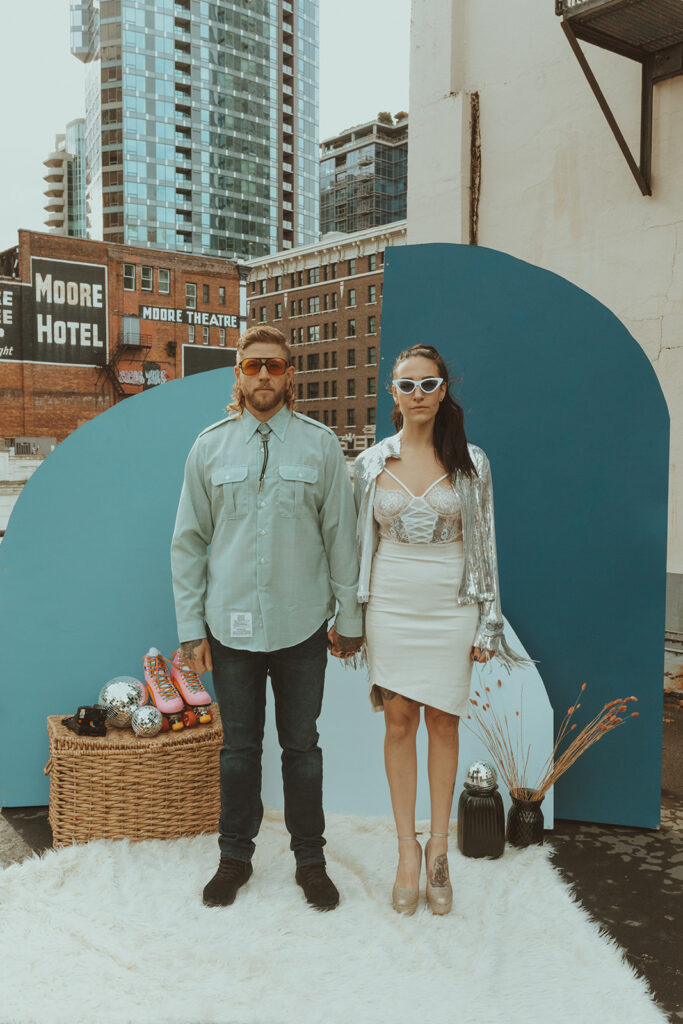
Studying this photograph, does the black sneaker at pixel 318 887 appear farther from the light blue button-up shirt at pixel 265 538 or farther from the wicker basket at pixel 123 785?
the light blue button-up shirt at pixel 265 538

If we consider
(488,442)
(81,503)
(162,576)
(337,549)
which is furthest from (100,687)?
(488,442)

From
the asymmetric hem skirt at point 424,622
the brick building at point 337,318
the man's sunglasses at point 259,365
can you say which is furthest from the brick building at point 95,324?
the asymmetric hem skirt at point 424,622

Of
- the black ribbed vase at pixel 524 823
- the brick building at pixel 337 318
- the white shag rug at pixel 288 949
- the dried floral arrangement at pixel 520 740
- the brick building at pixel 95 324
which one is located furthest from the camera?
the brick building at pixel 337 318

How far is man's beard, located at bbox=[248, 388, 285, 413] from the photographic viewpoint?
8.86 ft

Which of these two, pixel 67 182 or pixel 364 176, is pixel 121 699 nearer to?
pixel 364 176

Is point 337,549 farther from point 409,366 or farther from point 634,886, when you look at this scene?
point 634,886

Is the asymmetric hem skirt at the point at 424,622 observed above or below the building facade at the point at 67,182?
below

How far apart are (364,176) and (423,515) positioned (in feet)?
334

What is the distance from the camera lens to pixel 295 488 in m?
2.70

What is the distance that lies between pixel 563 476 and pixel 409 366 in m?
1.20

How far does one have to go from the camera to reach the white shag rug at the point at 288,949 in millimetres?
2219

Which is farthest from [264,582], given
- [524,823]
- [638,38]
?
[638,38]

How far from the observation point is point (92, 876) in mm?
2941

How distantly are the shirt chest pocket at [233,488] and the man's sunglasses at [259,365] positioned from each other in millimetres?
314
